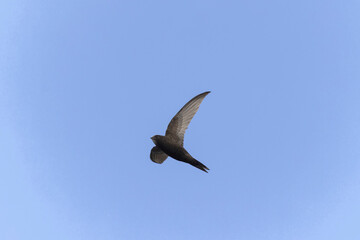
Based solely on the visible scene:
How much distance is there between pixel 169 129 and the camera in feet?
53.4

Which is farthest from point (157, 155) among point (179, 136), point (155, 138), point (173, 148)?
point (173, 148)

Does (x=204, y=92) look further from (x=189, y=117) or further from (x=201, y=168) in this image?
(x=201, y=168)

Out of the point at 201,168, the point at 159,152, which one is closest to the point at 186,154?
the point at 201,168

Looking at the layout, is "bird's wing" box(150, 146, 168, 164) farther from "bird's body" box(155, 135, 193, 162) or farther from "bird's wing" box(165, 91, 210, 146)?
"bird's body" box(155, 135, 193, 162)

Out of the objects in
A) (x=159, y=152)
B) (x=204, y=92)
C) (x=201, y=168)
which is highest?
(x=204, y=92)

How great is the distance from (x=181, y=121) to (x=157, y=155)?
2.32 meters

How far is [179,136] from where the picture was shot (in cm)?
1627

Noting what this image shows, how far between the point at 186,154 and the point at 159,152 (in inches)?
93.5

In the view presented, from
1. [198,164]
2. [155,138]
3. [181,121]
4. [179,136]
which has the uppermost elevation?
[181,121]

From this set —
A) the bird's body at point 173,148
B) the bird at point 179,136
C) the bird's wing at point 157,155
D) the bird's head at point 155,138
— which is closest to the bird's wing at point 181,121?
the bird at point 179,136

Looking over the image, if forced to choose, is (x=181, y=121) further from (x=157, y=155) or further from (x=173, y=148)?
(x=157, y=155)

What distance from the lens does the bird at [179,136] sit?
15.6 metres

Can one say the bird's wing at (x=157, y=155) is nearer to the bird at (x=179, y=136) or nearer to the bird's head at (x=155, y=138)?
the bird at (x=179, y=136)

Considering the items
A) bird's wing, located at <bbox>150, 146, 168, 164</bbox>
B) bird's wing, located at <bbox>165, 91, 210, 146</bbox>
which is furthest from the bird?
A: bird's wing, located at <bbox>150, 146, 168, 164</bbox>
